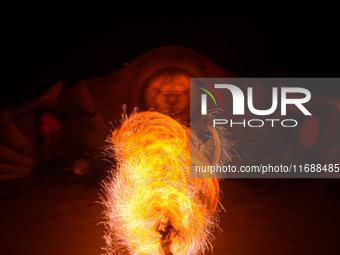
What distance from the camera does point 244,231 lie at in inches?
163

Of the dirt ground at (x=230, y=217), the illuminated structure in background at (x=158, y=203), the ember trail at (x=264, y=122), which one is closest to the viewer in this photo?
the illuminated structure in background at (x=158, y=203)

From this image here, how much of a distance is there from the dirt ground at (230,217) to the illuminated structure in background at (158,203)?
0.32 metres

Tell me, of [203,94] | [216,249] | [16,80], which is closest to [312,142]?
[203,94]

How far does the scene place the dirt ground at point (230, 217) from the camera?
12.4 feet

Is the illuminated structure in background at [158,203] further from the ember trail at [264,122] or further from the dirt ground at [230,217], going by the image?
the ember trail at [264,122]

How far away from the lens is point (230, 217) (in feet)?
15.2

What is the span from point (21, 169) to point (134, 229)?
452 centimetres

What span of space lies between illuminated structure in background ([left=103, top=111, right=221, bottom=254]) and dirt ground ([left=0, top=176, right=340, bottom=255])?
0.32 m

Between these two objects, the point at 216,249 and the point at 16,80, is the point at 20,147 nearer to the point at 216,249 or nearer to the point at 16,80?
the point at 16,80

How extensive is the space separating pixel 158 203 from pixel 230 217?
1.49 metres

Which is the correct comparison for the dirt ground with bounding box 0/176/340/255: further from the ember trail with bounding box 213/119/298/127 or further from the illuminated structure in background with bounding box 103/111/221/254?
the ember trail with bounding box 213/119/298/127

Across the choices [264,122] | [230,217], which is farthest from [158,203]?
[264,122]

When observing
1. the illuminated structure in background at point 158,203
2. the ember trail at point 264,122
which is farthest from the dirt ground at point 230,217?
the ember trail at point 264,122

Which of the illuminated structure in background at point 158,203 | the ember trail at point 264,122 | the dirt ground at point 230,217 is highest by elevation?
the ember trail at point 264,122
